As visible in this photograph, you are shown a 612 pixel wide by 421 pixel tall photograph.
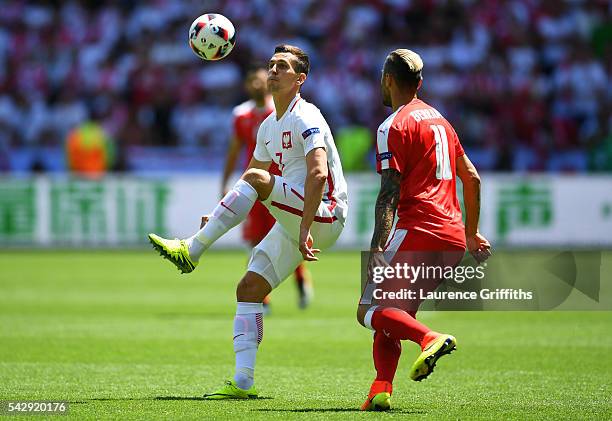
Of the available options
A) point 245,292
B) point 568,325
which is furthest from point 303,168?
point 568,325

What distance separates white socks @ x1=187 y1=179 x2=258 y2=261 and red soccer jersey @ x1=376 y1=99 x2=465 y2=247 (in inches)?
37.5

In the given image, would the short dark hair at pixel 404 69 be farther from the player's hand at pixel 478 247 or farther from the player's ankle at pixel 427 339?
the player's ankle at pixel 427 339

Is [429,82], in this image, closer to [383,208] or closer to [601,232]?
[601,232]

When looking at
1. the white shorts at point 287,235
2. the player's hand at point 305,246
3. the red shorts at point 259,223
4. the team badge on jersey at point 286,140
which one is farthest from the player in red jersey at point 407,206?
the red shorts at point 259,223

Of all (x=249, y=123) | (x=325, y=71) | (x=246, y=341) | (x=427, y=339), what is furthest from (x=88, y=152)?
(x=427, y=339)

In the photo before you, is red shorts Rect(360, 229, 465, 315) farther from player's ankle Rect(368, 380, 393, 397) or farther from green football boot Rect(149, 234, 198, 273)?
green football boot Rect(149, 234, 198, 273)

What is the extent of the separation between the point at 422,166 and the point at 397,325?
41.3 inches

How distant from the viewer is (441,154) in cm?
730

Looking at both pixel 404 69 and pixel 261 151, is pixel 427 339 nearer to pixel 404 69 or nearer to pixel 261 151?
pixel 404 69

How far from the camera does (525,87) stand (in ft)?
83.6

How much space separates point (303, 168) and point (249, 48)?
19650mm

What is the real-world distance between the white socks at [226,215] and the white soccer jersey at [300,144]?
47 cm

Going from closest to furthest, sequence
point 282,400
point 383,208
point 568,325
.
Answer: point 383,208
point 282,400
point 568,325

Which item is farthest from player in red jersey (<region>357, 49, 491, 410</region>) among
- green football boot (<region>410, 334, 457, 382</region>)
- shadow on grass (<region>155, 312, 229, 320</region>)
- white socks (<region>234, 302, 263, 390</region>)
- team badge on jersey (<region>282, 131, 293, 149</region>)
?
shadow on grass (<region>155, 312, 229, 320</region>)
